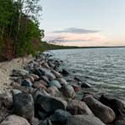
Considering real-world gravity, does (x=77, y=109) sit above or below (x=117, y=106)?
above

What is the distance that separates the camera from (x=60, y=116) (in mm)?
10281

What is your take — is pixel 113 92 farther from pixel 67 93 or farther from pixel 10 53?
pixel 10 53

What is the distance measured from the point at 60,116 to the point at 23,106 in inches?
49.7

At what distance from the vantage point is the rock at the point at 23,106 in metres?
10.2

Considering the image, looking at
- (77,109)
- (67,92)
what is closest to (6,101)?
(77,109)

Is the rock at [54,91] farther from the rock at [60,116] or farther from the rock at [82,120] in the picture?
the rock at [82,120]

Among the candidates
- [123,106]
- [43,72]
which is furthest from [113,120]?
[43,72]

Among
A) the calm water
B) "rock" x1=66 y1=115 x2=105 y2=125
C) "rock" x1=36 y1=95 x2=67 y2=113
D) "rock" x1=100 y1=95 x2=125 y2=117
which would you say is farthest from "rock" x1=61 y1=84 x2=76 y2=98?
"rock" x1=66 y1=115 x2=105 y2=125

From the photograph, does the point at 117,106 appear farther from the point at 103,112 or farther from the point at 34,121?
the point at 34,121

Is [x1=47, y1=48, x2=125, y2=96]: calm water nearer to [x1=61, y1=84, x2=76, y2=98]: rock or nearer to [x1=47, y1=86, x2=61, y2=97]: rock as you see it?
[x1=61, y1=84, x2=76, y2=98]: rock

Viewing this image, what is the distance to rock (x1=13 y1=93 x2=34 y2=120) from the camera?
10.2 metres

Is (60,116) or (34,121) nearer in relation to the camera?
(60,116)

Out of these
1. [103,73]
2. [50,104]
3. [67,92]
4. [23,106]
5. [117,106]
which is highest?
[23,106]

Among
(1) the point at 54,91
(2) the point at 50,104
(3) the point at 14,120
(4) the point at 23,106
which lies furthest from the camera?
(1) the point at 54,91
